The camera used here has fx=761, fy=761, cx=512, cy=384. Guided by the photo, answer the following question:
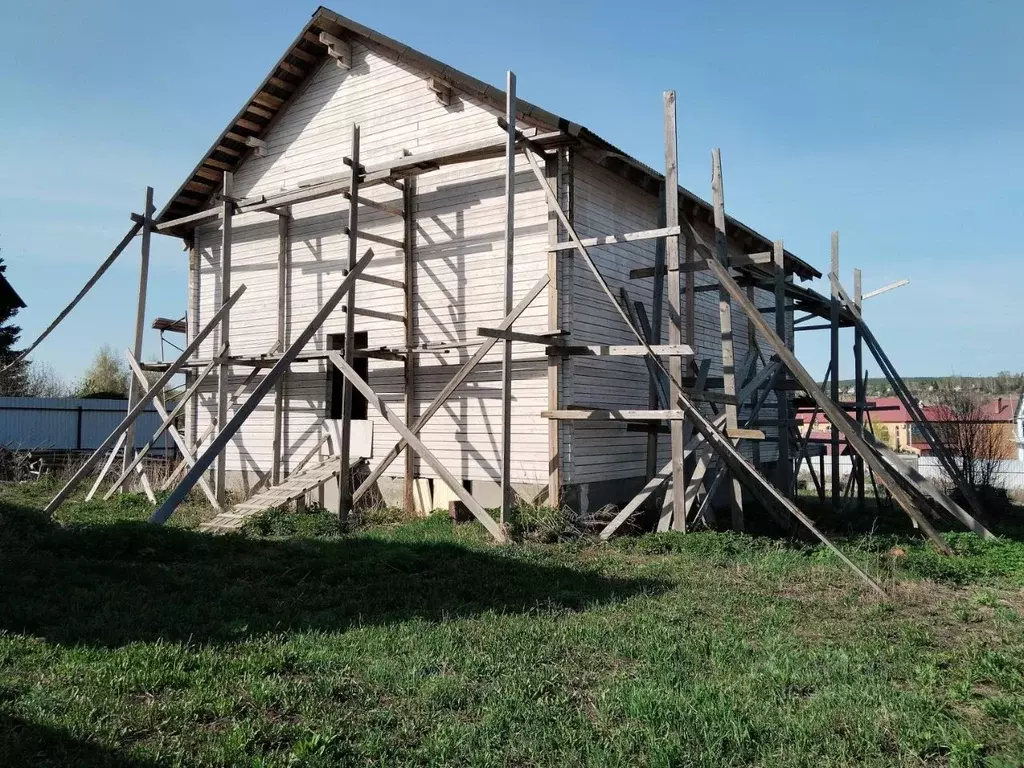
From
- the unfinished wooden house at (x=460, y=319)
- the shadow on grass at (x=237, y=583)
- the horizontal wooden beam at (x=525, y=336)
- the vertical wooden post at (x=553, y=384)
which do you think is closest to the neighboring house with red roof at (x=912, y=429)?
the unfinished wooden house at (x=460, y=319)

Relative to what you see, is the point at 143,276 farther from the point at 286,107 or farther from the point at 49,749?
the point at 49,749

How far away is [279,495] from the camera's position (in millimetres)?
12578

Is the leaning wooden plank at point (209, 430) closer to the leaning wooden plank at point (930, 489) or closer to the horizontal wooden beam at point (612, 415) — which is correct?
the horizontal wooden beam at point (612, 415)

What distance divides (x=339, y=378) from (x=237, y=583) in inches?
294

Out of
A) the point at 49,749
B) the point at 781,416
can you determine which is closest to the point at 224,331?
the point at 781,416

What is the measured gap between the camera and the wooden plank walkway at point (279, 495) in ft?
38.4

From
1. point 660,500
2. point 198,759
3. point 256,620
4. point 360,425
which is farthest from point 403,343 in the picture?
point 198,759

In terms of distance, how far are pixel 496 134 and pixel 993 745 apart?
1101 cm

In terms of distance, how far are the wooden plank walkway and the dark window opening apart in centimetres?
118

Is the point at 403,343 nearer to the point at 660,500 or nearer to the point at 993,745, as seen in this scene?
the point at 660,500

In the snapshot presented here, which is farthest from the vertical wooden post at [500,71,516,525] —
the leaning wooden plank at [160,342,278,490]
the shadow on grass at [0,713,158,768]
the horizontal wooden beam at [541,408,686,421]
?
the shadow on grass at [0,713,158,768]

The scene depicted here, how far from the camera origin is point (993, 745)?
4074mm

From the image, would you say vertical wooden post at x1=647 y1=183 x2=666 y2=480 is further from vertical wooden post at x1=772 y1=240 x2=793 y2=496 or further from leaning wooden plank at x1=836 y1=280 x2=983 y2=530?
leaning wooden plank at x1=836 y1=280 x2=983 y2=530

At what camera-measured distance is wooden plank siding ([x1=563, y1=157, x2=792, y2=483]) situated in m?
12.1
